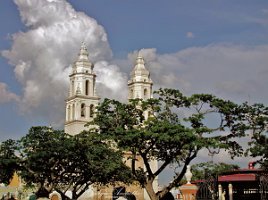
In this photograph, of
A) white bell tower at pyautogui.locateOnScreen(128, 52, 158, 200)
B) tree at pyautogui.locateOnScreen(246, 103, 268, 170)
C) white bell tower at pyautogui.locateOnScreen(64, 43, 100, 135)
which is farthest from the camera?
white bell tower at pyautogui.locateOnScreen(128, 52, 158, 200)

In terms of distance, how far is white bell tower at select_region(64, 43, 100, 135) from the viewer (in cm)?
6288

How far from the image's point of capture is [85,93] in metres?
64.5

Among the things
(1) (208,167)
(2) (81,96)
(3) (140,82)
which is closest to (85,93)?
(2) (81,96)

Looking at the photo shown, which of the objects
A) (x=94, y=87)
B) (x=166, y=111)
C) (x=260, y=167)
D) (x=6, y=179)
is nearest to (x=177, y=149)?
(x=166, y=111)

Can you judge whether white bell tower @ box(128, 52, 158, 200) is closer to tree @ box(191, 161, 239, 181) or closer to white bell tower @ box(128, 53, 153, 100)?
white bell tower @ box(128, 53, 153, 100)

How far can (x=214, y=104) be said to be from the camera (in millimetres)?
32875

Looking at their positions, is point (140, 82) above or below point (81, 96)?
above

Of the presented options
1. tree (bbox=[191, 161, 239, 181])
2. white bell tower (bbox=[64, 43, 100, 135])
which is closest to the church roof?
white bell tower (bbox=[64, 43, 100, 135])

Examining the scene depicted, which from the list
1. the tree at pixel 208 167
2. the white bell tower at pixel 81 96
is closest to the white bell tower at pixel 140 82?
the white bell tower at pixel 81 96

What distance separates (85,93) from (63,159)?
102 ft

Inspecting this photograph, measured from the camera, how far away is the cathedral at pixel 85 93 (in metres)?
62.9

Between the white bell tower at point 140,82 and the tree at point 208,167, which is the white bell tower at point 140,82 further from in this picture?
the tree at point 208,167

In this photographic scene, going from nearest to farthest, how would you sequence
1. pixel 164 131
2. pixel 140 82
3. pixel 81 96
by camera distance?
pixel 164 131
pixel 81 96
pixel 140 82

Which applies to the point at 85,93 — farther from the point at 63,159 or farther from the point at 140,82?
the point at 63,159
